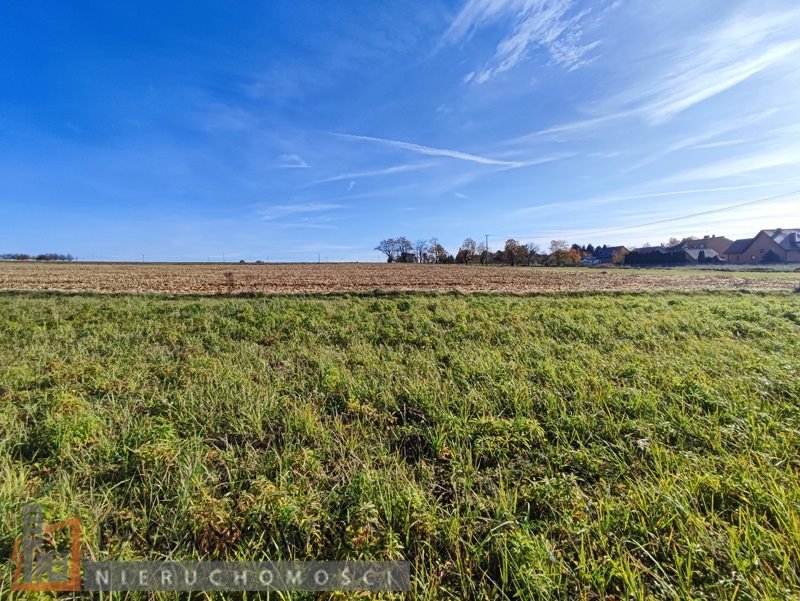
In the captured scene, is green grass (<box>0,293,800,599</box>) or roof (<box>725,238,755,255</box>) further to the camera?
roof (<box>725,238,755,255</box>)

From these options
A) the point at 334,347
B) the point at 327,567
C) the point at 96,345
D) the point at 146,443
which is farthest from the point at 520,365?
the point at 96,345

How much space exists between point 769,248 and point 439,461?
126 meters

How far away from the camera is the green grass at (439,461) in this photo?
2365mm

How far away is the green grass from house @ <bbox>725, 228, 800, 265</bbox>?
114124 mm

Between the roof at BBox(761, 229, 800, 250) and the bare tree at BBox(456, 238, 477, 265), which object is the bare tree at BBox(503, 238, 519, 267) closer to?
the bare tree at BBox(456, 238, 477, 265)

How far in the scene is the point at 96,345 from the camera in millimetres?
7531

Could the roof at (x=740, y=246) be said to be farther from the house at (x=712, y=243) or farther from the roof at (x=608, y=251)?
the roof at (x=608, y=251)

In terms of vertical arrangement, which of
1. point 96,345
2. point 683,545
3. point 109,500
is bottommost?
point 683,545

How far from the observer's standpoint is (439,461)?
364 cm

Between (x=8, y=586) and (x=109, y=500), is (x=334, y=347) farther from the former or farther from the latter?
(x=8, y=586)

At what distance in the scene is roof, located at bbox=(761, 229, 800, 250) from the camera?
79.8 meters

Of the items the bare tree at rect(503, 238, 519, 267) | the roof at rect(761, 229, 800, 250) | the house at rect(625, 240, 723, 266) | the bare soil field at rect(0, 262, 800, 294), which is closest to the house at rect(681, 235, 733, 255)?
the house at rect(625, 240, 723, 266)

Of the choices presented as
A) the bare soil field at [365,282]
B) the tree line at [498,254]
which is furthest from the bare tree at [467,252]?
the bare soil field at [365,282]

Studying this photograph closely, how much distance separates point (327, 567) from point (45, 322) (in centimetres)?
1279
